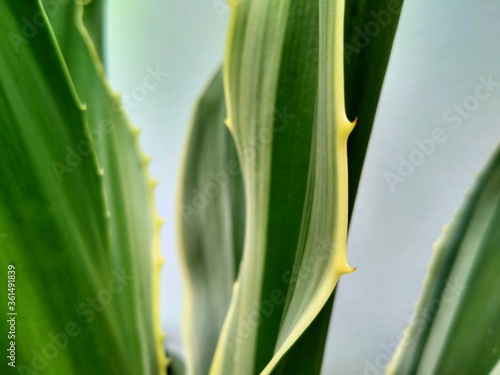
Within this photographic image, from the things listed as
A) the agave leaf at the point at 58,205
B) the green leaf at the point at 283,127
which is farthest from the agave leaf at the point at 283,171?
the agave leaf at the point at 58,205

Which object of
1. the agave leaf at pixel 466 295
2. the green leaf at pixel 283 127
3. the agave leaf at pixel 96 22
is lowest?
the agave leaf at pixel 466 295

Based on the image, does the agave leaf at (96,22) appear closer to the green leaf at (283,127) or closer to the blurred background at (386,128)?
the blurred background at (386,128)

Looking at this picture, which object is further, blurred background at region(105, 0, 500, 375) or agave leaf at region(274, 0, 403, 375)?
blurred background at region(105, 0, 500, 375)

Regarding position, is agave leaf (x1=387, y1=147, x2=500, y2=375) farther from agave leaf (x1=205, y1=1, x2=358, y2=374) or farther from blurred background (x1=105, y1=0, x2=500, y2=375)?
agave leaf (x1=205, y1=1, x2=358, y2=374)

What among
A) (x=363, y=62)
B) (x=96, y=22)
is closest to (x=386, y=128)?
(x=363, y=62)

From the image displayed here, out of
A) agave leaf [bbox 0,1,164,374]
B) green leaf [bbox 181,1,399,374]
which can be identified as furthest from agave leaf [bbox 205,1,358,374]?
agave leaf [bbox 0,1,164,374]

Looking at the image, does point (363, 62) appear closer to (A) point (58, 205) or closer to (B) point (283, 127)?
(B) point (283, 127)

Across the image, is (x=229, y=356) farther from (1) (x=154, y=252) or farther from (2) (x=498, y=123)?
(2) (x=498, y=123)
